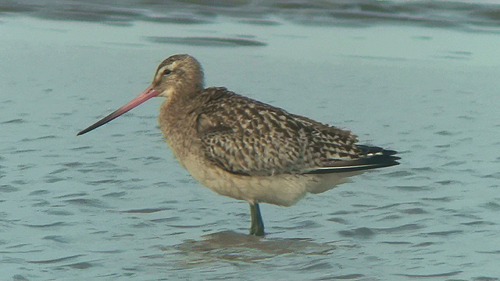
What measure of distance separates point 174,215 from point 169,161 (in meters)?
1.41

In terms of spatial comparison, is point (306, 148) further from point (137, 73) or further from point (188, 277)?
point (137, 73)

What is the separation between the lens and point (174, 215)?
668 cm

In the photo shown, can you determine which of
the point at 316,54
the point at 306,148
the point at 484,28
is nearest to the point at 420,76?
the point at 316,54

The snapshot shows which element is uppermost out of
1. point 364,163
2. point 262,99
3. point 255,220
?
point 364,163

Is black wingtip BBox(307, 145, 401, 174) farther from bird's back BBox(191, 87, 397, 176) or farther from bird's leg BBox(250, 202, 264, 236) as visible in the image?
bird's leg BBox(250, 202, 264, 236)

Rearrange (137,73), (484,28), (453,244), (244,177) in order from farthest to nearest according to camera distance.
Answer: (484,28) → (137,73) → (244,177) → (453,244)

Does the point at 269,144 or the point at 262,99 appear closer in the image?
the point at 269,144

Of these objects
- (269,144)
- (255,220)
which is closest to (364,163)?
(269,144)

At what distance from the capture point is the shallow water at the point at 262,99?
5777 millimetres

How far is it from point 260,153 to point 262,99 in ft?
10.9

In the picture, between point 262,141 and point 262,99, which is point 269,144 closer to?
point 262,141

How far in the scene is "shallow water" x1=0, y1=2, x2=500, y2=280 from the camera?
5777 millimetres

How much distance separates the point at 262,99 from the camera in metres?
9.80

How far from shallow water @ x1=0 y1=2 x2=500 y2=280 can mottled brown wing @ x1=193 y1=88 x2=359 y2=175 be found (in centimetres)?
42
